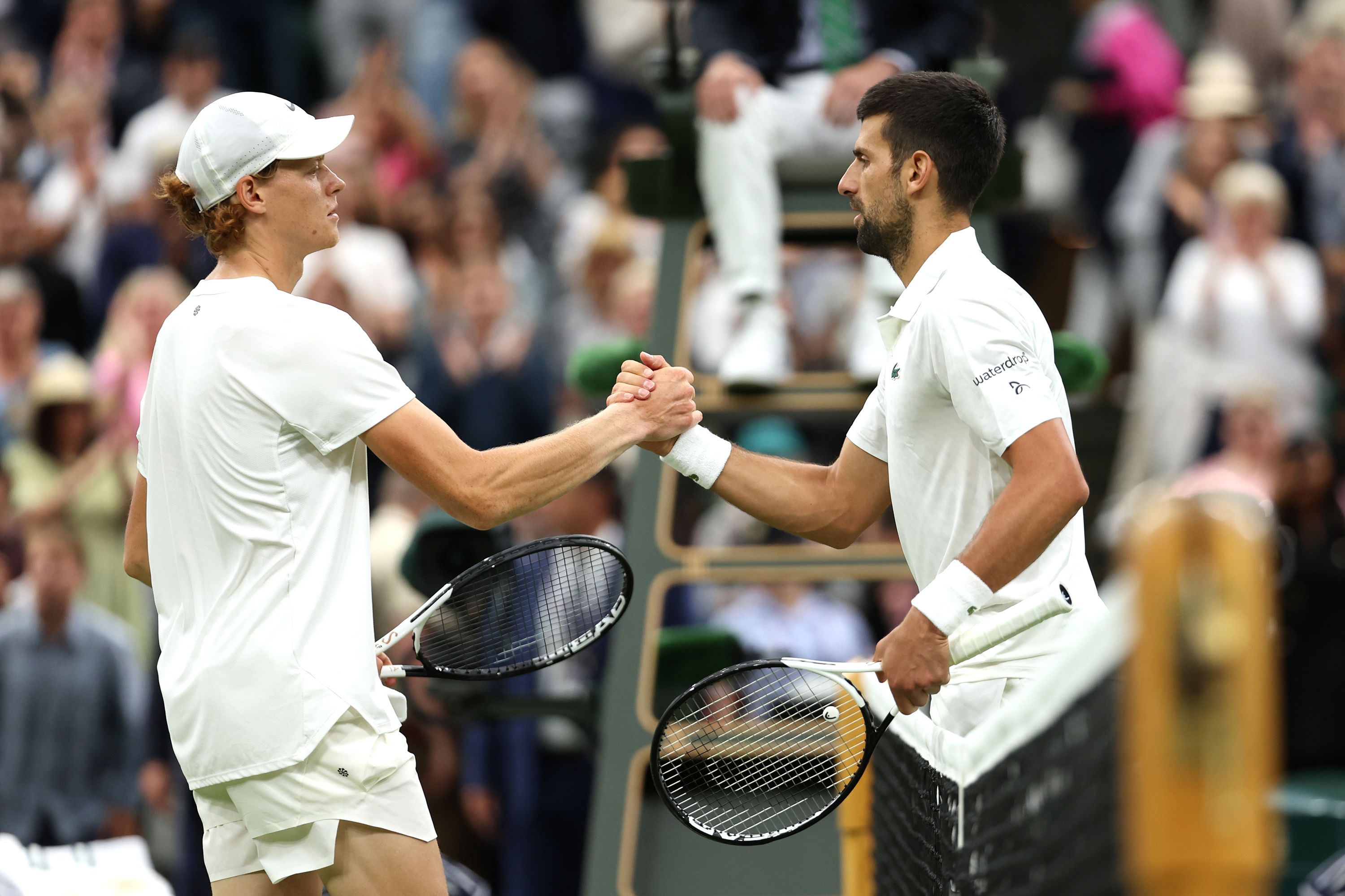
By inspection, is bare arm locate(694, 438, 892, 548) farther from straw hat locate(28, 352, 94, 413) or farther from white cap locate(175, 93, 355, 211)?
straw hat locate(28, 352, 94, 413)

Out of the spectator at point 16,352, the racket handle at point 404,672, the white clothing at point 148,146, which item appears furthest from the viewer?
the white clothing at point 148,146

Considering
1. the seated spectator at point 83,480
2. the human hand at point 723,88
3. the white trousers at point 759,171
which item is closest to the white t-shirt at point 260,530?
the white trousers at point 759,171

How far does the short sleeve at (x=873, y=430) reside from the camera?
3.56 m

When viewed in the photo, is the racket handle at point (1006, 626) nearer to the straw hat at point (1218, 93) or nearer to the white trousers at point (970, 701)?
the white trousers at point (970, 701)

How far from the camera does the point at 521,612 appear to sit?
3.60 m

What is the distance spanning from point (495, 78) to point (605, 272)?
4.89ft

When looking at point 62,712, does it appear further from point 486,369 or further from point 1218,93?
point 1218,93

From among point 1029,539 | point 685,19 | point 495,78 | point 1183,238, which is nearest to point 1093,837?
point 1029,539

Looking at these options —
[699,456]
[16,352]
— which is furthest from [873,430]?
[16,352]

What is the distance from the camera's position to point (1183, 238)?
7.83 meters

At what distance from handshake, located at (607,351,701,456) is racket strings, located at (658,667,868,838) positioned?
1.71ft

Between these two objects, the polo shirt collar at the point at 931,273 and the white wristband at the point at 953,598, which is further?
the polo shirt collar at the point at 931,273

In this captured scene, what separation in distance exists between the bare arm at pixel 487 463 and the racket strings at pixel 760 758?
0.46m

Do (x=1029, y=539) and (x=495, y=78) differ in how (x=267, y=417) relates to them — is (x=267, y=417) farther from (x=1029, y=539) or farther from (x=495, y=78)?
(x=495, y=78)
